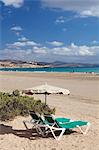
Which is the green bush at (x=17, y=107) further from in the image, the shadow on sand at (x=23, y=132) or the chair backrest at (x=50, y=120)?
the chair backrest at (x=50, y=120)

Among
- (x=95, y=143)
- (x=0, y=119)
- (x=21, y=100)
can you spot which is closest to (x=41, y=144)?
(x=95, y=143)

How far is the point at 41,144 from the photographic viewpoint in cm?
930

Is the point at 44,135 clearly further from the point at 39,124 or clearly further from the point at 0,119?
the point at 0,119

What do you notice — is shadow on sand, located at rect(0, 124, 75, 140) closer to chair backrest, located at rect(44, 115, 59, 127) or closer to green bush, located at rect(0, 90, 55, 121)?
chair backrest, located at rect(44, 115, 59, 127)

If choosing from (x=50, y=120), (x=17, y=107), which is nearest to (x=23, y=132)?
(x=50, y=120)

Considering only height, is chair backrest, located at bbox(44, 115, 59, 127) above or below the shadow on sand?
above

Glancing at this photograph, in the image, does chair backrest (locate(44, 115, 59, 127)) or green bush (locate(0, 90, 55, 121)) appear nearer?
chair backrest (locate(44, 115, 59, 127))

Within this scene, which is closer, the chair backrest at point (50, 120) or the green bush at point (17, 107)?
the chair backrest at point (50, 120)

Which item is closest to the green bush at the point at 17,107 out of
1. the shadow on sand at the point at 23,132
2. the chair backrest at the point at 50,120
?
the shadow on sand at the point at 23,132

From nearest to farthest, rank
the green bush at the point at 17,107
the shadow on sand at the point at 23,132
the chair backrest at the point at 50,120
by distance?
the chair backrest at the point at 50,120
the shadow on sand at the point at 23,132
the green bush at the point at 17,107

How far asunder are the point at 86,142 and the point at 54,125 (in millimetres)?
941

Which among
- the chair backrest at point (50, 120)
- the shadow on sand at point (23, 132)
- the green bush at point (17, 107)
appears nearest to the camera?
the chair backrest at point (50, 120)

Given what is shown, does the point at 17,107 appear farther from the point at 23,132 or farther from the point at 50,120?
the point at 50,120

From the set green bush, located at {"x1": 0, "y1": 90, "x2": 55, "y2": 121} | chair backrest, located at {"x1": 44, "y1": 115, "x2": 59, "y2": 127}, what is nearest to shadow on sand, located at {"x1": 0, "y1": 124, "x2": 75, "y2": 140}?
chair backrest, located at {"x1": 44, "y1": 115, "x2": 59, "y2": 127}
